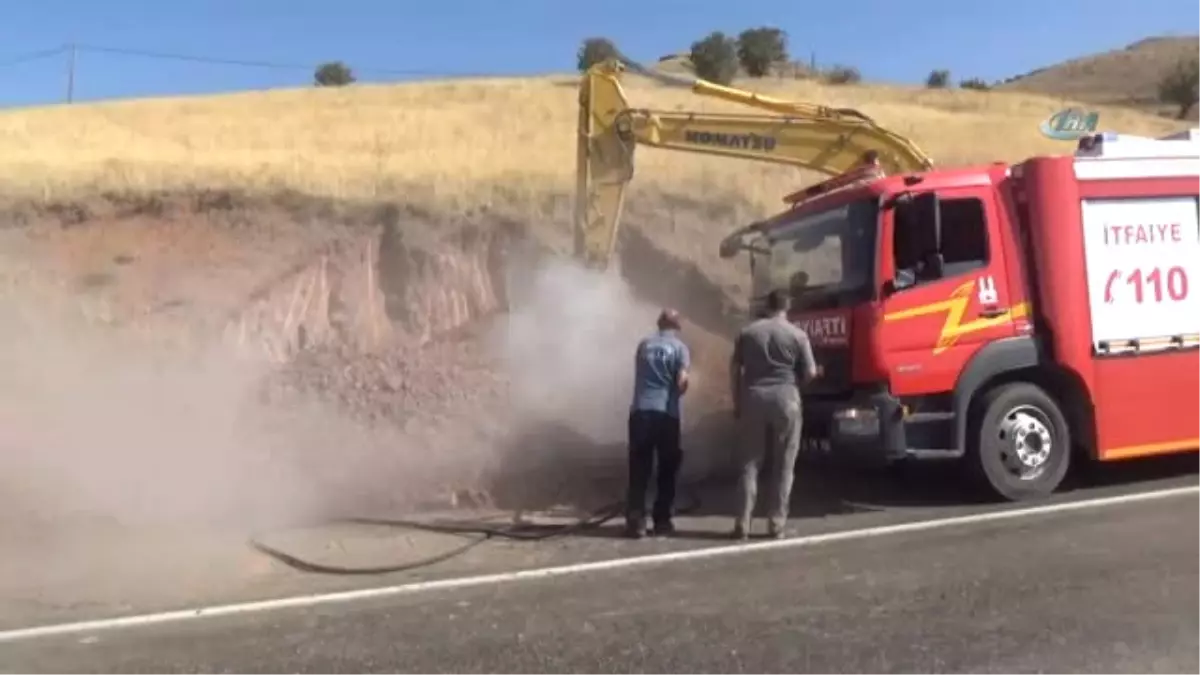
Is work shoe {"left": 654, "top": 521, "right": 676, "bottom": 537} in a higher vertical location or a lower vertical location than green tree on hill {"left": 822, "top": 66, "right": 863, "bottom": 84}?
lower

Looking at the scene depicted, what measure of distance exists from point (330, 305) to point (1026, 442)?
977cm

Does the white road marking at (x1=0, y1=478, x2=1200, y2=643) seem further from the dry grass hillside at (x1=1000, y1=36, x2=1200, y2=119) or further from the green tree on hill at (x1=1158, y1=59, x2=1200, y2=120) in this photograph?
the dry grass hillside at (x1=1000, y1=36, x2=1200, y2=119)

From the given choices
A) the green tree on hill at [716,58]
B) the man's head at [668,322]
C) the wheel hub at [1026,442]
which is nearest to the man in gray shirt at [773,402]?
the man's head at [668,322]

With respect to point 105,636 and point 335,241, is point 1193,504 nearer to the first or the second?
Result: point 105,636

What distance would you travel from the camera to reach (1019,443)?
34.7 ft

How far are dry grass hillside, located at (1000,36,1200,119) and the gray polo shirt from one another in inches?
2139

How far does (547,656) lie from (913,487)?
235 inches

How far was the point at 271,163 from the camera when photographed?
72.1ft

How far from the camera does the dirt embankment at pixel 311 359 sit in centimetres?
1152

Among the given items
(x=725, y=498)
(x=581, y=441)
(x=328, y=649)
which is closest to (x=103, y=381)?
(x=581, y=441)

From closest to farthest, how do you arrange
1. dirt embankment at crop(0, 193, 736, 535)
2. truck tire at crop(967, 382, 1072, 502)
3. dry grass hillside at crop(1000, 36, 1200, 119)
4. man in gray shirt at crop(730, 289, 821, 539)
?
man in gray shirt at crop(730, 289, 821, 539) < truck tire at crop(967, 382, 1072, 502) < dirt embankment at crop(0, 193, 736, 535) < dry grass hillside at crop(1000, 36, 1200, 119)

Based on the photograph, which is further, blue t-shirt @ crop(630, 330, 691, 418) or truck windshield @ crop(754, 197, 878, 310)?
truck windshield @ crop(754, 197, 878, 310)

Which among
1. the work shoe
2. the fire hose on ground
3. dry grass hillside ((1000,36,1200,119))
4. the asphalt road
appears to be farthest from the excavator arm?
dry grass hillside ((1000,36,1200,119))

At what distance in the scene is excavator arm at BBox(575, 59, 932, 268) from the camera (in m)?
12.5
